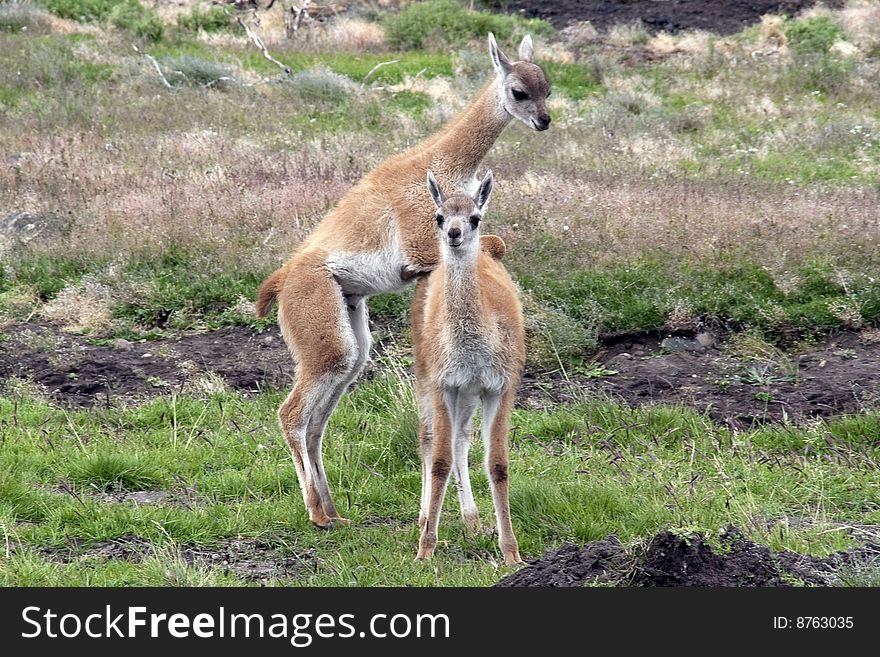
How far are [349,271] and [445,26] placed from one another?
75.0 feet

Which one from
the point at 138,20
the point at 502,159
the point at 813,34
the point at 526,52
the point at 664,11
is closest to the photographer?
the point at 526,52

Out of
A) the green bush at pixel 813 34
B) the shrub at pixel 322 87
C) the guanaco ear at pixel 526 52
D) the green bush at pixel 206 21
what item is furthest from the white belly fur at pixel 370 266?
the green bush at pixel 206 21

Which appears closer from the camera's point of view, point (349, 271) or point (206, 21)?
point (349, 271)

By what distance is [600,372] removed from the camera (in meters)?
9.51

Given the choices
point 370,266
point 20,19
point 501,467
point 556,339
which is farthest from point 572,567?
point 20,19

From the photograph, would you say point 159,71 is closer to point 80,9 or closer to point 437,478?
point 80,9

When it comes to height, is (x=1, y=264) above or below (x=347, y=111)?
below

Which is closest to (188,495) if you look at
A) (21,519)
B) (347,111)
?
(21,519)

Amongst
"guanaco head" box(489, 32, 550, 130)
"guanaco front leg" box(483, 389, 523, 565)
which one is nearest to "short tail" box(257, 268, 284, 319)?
"guanaco front leg" box(483, 389, 523, 565)

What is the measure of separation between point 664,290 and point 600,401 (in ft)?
7.83

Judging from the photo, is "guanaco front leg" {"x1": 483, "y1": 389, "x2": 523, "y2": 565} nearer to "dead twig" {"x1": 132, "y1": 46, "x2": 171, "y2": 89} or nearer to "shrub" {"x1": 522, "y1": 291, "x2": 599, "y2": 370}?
"shrub" {"x1": 522, "y1": 291, "x2": 599, "y2": 370}
